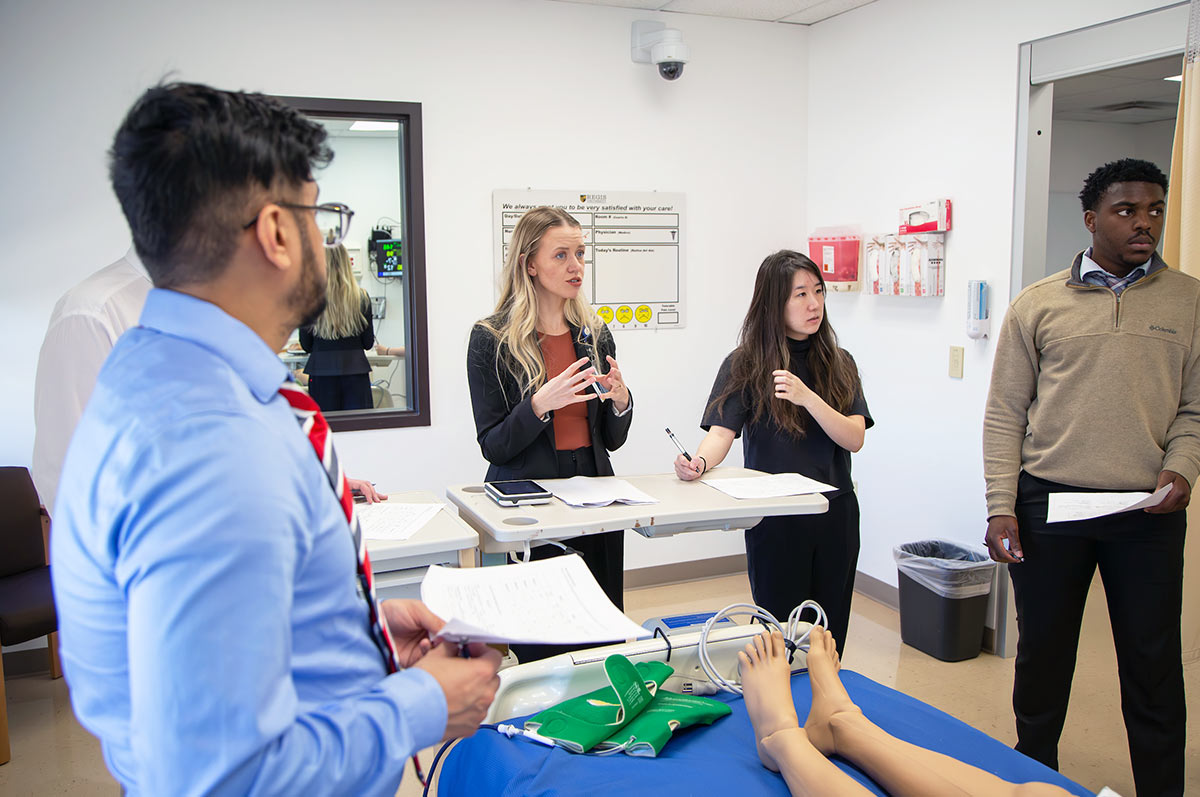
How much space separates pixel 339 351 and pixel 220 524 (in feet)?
10.3

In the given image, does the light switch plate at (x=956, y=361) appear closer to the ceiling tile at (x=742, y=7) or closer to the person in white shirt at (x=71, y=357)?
the ceiling tile at (x=742, y=7)

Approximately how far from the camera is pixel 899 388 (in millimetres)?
3908

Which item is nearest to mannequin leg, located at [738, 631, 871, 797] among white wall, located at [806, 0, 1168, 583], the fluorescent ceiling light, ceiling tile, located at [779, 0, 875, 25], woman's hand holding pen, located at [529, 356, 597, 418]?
woman's hand holding pen, located at [529, 356, 597, 418]

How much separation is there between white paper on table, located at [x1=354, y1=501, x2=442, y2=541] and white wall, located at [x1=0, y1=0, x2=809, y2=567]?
1543 millimetres

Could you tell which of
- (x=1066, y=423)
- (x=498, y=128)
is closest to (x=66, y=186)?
(x=498, y=128)

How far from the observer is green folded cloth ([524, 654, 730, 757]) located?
161 centimetres

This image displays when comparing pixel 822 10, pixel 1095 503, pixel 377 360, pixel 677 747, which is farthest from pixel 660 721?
pixel 822 10

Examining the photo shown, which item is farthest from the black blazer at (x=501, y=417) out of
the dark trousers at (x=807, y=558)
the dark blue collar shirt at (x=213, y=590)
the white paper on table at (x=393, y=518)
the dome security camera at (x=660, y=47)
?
the dome security camera at (x=660, y=47)

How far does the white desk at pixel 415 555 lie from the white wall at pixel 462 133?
180 cm

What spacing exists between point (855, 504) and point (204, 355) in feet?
7.06

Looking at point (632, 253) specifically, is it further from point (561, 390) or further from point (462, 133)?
point (561, 390)

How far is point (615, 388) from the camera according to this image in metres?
2.41

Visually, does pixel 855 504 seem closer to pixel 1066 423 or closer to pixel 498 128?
pixel 1066 423

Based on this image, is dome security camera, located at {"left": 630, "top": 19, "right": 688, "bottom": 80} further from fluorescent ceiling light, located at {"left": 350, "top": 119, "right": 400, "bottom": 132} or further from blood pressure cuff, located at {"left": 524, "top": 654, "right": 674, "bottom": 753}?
blood pressure cuff, located at {"left": 524, "top": 654, "right": 674, "bottom": 753}
